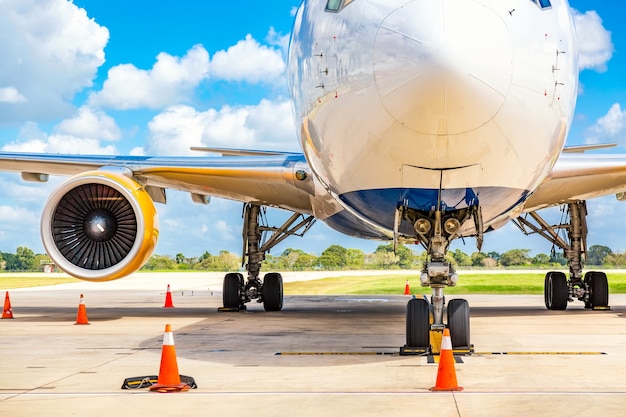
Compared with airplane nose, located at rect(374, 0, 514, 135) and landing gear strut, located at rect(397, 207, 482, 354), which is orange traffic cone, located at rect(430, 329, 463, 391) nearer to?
airplane nose, located at rect(374, 0, 514, 135)

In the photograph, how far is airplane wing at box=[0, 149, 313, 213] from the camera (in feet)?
41.0

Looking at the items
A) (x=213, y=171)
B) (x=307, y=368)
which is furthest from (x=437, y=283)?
(x=213, y=171)

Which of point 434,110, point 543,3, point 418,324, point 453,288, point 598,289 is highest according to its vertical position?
point 543,3

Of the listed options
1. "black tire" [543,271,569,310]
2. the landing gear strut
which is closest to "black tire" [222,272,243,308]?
"black tire" [543,271,569,310]

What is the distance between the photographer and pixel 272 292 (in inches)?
618

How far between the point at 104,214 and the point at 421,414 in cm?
783

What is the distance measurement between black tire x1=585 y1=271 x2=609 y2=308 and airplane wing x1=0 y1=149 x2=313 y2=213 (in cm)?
565

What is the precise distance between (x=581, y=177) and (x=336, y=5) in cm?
564

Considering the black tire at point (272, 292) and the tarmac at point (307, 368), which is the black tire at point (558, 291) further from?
the black tire at point (272, 292)

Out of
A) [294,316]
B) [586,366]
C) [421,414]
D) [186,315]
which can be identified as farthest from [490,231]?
[421,414]

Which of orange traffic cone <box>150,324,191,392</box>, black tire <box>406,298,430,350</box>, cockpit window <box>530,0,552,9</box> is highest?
cockpit window <box>530,0,552,9</box>

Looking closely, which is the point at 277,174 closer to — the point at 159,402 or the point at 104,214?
the point at 104,214

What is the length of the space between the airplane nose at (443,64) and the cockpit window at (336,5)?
0.71 m

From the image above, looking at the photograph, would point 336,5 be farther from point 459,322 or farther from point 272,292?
point 272,292
